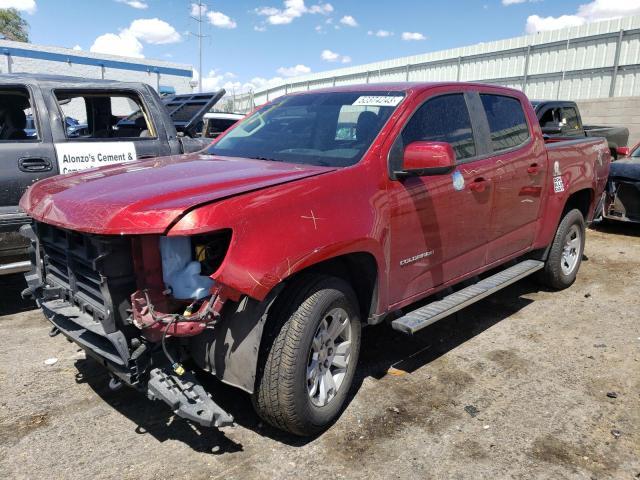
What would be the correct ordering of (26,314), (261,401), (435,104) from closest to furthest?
1. (261,401)
2. (435,104)
3. (26,314)

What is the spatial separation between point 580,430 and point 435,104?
2.30 meters

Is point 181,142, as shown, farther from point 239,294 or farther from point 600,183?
point 600,183

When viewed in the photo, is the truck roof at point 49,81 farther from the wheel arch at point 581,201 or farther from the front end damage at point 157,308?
the wheel arch at point 581,201

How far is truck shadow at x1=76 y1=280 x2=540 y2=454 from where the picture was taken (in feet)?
9.93

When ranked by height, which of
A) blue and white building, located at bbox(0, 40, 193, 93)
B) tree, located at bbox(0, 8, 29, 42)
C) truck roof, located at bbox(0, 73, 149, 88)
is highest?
tree, located at bbox(0, 8, 29, 42)

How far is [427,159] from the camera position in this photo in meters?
3.21

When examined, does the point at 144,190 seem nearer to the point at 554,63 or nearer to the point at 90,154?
the point at 90,154

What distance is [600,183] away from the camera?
6.01 m

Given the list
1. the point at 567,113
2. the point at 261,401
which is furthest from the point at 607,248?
the point at 261,401

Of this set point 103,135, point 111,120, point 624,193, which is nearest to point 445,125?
point 103,135

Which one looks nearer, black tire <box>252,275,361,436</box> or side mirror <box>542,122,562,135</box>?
black tire <box>252,275,361,436</box>

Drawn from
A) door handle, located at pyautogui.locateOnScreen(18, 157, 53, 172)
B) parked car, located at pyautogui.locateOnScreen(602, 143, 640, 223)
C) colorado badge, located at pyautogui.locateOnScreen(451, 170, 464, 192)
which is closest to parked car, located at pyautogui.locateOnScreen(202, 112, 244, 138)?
→ door handle, located at pyautogui.locateOnScreen(18, 157, 53, 172)

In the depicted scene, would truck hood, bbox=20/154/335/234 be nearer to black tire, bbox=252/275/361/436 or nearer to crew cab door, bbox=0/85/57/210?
black tire, bbox=252/275/361/436

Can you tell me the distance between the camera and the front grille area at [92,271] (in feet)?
8.14
